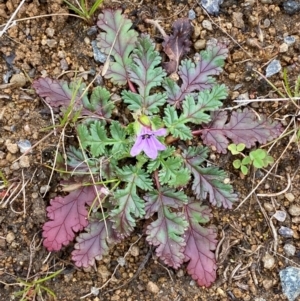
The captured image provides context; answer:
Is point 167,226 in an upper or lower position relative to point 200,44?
lower

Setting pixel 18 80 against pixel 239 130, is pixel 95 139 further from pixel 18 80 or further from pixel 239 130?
pixel 239 130

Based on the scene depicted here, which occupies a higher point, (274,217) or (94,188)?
(94,188)

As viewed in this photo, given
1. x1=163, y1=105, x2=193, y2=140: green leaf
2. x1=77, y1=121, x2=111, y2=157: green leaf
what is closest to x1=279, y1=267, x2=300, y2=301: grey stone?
x1=163, y1=105, x2=193, y2=140: green leaf

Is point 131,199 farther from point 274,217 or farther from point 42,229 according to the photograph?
point 274,217

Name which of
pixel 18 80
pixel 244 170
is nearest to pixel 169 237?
pixel 244 170

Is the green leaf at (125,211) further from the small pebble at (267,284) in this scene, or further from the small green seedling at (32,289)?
Result: the small pebble at (267,284)

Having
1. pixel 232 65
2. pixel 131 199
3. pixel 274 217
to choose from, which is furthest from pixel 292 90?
pixel 131 199

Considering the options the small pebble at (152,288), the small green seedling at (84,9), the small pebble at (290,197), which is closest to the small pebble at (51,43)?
the small green seedling at (84,9)
